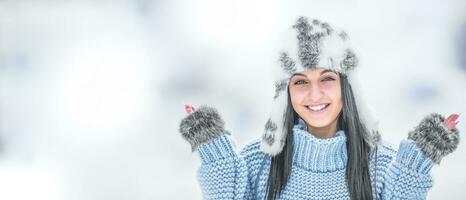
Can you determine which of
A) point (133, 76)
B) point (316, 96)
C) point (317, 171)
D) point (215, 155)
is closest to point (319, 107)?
point (316, 96)

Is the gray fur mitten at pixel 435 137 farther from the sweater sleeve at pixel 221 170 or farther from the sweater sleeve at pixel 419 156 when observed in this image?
the sweater sleeve at pixel 221 170

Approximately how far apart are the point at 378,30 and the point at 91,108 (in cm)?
112

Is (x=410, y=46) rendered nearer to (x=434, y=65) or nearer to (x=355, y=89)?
(x=434, y=65)

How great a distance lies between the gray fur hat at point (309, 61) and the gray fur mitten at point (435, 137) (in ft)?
0.32

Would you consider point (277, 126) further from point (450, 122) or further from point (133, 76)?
point (133, 76)

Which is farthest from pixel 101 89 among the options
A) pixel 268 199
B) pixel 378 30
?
pixel 268 199

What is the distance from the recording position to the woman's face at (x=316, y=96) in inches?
50.2

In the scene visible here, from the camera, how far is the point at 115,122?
234cm

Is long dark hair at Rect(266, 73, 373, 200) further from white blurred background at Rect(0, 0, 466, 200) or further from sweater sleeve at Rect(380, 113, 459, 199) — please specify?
white blurred background at Rect(0, 0, 466, 200)

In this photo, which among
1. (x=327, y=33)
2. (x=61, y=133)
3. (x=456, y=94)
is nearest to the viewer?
(x=327, y=33)

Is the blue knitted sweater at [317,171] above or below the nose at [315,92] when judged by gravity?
below

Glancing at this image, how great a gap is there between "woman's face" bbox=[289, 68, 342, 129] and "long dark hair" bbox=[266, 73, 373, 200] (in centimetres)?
2

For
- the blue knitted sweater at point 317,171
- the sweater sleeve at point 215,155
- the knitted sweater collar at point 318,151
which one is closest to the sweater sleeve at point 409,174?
the blue knitted sweater at point 317,171

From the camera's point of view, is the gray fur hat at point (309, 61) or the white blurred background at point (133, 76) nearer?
the gray fur hat at point (309, 61)
